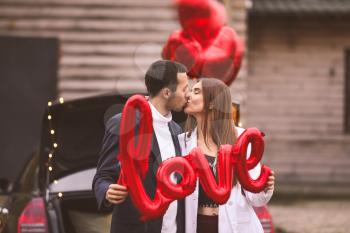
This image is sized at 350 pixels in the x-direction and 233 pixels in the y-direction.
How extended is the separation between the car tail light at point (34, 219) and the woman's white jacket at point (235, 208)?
1637 mm

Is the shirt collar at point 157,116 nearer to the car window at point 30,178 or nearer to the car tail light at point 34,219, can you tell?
the car tail light at point 34,219

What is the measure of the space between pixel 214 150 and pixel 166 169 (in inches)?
18.7

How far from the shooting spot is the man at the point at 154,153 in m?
4.07

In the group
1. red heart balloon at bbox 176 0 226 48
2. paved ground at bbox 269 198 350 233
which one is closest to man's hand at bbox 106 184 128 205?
red heart balloon at bbox 176 0 226 48

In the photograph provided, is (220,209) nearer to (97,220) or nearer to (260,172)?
(260,172)

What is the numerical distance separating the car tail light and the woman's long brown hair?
69.2 inches

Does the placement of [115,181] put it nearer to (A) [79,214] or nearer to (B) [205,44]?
(A) [79,214]

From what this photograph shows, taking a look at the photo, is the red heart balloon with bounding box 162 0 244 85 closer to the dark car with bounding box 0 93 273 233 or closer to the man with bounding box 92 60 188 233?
the dark car with bounding box 0 93 273 233

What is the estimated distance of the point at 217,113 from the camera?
423cm

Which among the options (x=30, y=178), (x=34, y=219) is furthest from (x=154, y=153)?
(x=30, y=178)

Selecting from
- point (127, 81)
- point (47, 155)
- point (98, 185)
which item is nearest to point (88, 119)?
point (47, 155)

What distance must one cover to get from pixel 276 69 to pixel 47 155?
1254 cm

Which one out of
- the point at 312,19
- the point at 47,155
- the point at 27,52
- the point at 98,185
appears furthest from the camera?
the point at 312,19

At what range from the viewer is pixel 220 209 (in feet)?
13.6
